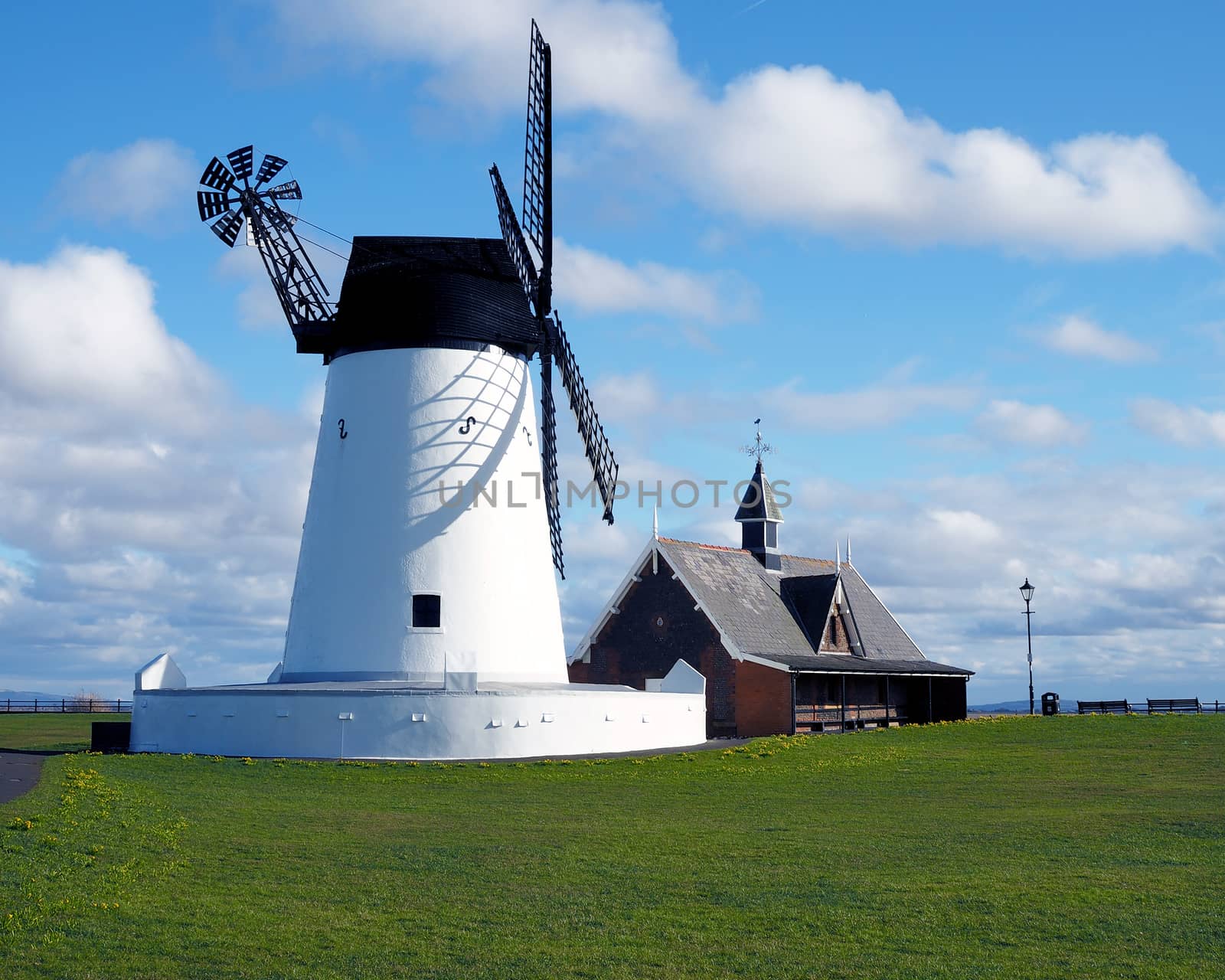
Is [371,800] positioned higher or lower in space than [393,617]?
lower

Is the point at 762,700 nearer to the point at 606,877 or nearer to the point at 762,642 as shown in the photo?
the point at 762,642

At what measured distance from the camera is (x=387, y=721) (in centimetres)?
2622

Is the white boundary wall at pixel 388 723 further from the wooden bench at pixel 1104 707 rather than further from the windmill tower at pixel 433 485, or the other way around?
the wooden bench at pixel 1104 707

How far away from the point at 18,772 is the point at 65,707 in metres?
39.8

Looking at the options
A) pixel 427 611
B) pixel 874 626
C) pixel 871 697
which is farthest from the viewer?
pixel 874 626

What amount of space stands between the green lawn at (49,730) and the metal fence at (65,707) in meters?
1.54

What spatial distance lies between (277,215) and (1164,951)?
26716 millimetres

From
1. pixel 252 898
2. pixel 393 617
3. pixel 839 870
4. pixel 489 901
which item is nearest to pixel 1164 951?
pixel 839 870

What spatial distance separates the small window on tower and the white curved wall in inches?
4.9

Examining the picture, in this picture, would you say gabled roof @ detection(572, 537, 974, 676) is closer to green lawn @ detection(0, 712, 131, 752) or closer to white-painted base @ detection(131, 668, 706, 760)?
white-painted base @ detection(131, 668, 706, 760)

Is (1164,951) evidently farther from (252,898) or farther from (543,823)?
(543,823)

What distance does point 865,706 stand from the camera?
41.4 meters

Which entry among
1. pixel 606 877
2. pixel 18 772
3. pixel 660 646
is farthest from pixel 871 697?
pixel 606 877

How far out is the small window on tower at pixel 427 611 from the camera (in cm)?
2814
